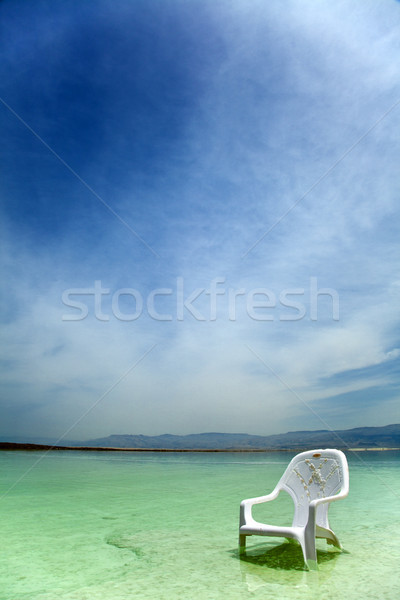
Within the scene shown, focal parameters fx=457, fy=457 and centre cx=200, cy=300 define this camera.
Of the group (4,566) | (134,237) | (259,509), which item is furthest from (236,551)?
(134,237)

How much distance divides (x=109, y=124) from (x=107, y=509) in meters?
10.2

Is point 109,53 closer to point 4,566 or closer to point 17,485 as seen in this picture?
point 17,485

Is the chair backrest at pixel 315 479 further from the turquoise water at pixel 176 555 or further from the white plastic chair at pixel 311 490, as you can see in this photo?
the turquoise water at pixel 176 555

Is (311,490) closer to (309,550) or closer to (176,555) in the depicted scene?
(309,550)

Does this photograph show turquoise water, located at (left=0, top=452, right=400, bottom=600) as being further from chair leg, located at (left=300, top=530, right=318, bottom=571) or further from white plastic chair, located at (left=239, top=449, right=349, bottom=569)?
white plastic chair, located at (left=239, top=449, right=349, bottom=569)

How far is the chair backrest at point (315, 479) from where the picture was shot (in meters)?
3.88

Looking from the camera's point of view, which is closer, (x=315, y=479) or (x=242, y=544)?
(x=242, y=544)

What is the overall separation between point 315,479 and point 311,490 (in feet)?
0.34

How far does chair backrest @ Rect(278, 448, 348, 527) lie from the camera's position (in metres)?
3.88

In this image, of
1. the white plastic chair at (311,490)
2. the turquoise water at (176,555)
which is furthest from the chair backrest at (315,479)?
the turquoise water at (176,555)

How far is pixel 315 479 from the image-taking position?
13.2 ft

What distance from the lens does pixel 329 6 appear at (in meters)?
8.66

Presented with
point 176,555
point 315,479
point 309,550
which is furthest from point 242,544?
point 315,479

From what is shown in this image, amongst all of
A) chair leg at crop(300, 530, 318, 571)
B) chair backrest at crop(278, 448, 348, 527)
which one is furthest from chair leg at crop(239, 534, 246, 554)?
chair leg at crop(300, 530, 318, 571)
